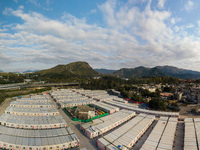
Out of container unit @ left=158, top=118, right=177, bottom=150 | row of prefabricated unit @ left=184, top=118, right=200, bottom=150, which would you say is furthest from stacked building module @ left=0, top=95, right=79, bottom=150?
row of prefabricated unit @ left=184, top=118, right=200, bottom=150

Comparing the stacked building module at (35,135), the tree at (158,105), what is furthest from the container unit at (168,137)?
the stacked building module at (35,135)

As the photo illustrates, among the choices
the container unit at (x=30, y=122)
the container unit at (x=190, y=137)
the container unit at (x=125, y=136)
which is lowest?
the container unit at (x=190, y=137)

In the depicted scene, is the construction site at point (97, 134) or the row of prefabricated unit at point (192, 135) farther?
the row of prefabricated unit at point (192, 135)

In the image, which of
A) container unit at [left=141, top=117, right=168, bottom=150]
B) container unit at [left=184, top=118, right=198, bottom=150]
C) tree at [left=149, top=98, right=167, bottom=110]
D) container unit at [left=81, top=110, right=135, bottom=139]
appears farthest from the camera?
tree at [left=149, top=98, right=167, bottom=110]

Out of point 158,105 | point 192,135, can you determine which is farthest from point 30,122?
point 158,105

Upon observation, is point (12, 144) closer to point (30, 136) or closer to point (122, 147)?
point (30, 136)

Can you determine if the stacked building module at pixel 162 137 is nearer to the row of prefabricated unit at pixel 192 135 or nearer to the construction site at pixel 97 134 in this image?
the construction site at pixel 97 134

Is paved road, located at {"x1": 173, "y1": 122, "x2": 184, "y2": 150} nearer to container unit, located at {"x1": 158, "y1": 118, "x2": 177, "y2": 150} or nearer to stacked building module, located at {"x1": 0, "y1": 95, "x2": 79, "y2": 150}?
container unit, located at {"x1": 158, "y1": 118, "x2": 177, "y2": 150}
